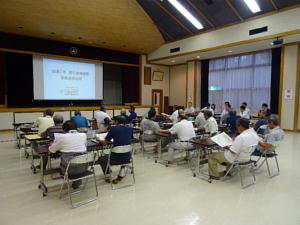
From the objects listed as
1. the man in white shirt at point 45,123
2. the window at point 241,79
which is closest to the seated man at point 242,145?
the man in white shirt at point 45,123

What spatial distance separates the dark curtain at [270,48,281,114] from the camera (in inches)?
347

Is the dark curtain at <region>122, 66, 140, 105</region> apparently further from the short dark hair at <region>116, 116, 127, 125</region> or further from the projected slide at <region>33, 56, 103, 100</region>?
the short dark hair at <region>116, 116, 127, 125</region>

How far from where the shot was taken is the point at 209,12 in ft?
26.8

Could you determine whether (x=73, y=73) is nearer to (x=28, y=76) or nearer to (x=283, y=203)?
(x=28, y=76)

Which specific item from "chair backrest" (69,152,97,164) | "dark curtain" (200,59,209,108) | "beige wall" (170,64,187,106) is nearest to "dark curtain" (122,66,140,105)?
"beige wall" (170,64,187,106)

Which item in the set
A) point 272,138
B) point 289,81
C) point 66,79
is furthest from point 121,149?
point 289,81

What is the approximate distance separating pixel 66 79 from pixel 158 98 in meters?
5.87

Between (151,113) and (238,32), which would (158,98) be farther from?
(151,113)

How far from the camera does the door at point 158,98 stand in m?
13.4

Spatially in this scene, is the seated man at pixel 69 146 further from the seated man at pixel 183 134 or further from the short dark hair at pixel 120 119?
the seated man at pixel 183 134

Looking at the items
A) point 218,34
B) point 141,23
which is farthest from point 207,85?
point 141,23

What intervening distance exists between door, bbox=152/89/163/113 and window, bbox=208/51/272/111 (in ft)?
10.8

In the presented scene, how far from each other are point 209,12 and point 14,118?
8.92 metres

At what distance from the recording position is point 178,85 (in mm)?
13469
